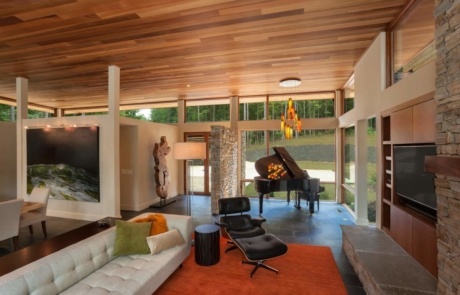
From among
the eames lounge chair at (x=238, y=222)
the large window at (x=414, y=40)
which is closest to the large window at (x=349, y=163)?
the large window at (x=414, y=40)

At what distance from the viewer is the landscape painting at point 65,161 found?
5320 millimetres

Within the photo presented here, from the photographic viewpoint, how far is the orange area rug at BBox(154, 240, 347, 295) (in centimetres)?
280

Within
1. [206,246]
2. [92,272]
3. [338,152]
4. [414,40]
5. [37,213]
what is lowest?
[206,246]

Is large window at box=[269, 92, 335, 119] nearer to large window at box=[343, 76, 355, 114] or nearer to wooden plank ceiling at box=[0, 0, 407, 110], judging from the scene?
large window at box=[343, 76, 355, 114]

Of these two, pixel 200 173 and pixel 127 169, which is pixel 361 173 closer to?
pixel 200 173

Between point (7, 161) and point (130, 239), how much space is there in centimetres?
638

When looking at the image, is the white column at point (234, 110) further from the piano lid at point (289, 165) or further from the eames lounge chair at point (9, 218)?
the eames lounge chair at point (9, 218)

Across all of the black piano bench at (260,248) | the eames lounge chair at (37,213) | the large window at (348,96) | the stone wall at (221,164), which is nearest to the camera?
the black piano bench at (260,248)

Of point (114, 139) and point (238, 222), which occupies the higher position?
point (114, 139)

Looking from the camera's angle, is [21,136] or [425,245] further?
[21,136]

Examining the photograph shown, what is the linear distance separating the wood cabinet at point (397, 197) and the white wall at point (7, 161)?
936 centimetres

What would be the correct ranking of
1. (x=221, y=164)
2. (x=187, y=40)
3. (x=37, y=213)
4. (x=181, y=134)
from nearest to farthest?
(x=187, y=40), (x=37, y=213), (x=221, y=164), (x=181, y=134)

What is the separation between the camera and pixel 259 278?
10.0 feet

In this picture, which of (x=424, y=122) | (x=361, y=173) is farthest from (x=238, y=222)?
(x=424, y=122)
